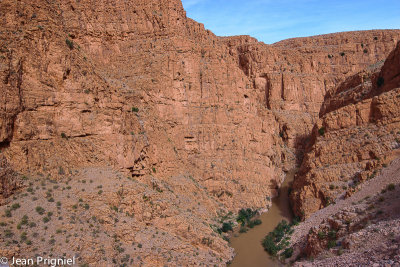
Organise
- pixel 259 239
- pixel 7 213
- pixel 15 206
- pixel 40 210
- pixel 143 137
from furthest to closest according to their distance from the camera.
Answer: pixel 259 239, pixel 143 137, pixel 40 210, pixel 15 206, pixel 7 213

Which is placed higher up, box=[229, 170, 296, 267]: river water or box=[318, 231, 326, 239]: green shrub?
box=[318, 231, 326, 239]: green shrub

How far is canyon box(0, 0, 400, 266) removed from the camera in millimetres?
20562

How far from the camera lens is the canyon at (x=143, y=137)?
2056 cm

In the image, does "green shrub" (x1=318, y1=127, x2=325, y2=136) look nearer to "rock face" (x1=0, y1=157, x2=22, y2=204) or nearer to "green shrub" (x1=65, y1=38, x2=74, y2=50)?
"green shrub" (x1=65, y1=38, x2=74, y2=50)

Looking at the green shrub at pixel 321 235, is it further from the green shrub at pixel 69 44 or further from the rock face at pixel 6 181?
the green shrub at pixel 69 44

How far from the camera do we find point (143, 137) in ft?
100

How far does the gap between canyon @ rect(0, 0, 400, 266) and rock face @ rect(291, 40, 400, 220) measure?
0.13 metres

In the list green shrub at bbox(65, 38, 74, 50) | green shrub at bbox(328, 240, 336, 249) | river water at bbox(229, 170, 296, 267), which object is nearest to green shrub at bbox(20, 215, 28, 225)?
green shrub at bbox(65, 38, 74, 50)

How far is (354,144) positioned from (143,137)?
747 inches

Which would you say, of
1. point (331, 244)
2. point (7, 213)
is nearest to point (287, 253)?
→ point (331, 244)

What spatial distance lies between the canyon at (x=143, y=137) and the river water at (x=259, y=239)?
1.28m

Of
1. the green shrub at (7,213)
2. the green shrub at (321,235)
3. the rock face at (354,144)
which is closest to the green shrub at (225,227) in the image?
the rock face at (354,144)

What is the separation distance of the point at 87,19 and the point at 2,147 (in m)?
21.5

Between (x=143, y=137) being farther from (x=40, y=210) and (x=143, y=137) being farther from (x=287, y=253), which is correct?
(x=287, y=253)
